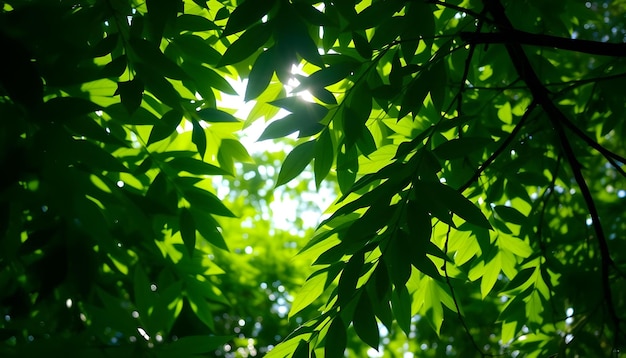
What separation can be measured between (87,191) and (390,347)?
505 cm

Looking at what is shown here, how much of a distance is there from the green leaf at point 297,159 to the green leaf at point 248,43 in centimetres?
39

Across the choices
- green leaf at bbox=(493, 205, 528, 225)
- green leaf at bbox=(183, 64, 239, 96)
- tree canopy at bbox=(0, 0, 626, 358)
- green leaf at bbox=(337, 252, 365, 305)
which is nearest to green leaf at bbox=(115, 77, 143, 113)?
tree canopy at bbox=(0, 0, 626, 358)

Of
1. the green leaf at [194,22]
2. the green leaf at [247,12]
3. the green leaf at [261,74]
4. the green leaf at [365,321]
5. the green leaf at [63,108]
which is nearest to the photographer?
the green leaf at [63,108]

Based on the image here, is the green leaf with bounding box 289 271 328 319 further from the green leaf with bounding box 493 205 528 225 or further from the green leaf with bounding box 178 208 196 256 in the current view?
the green leaf with bounding box 493 205 528 225

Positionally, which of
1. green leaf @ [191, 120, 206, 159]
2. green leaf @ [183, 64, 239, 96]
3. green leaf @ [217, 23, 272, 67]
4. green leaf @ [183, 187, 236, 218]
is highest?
green leaf @ [183, 64, 239, 96]

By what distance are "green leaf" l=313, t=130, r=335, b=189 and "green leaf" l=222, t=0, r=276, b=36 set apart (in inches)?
21.1

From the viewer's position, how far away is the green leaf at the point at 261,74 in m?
1.45

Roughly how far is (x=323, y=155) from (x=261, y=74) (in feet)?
1.44

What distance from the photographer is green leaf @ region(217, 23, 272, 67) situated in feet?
4.81

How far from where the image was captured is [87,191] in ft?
3.71

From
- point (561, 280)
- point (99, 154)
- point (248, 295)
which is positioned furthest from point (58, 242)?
point (248, 295)

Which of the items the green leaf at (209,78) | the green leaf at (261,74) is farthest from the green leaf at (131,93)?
the green leaf at (209,78)

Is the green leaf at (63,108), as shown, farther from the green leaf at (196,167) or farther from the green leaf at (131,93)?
the green leaf at (196,167)

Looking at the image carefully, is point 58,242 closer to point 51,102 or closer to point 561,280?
point 51,102
